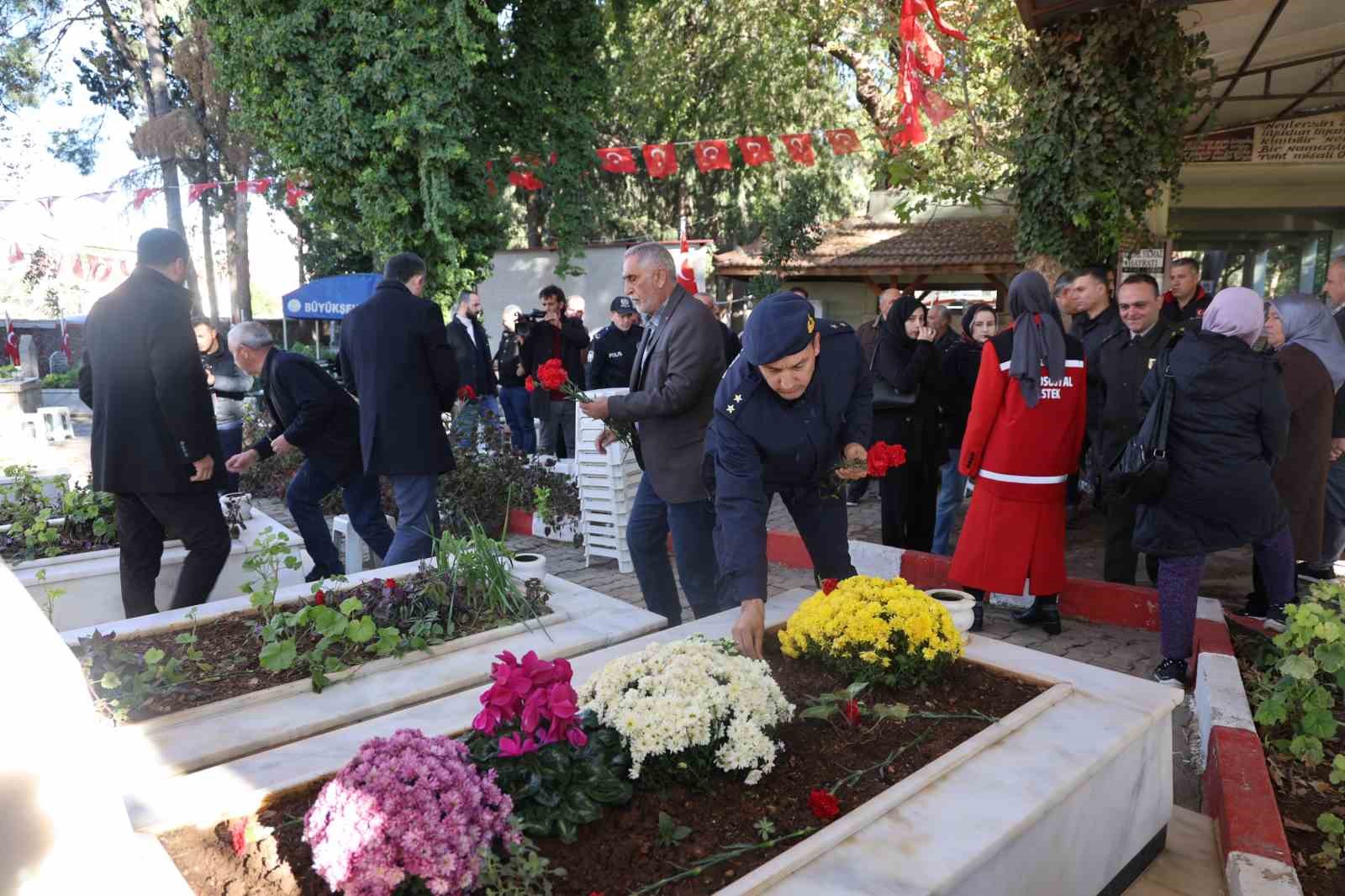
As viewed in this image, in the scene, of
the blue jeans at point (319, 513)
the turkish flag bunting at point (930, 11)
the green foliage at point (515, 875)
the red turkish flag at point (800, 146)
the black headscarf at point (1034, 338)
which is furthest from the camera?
the red turkish flag at point (800, 146)

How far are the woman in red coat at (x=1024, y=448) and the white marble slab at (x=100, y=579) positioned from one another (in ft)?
12.0

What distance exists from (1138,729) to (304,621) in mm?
2863

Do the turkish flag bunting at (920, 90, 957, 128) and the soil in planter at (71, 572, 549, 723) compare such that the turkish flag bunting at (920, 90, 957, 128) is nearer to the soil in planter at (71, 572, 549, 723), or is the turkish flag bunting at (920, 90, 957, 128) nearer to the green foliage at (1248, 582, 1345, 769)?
the green foliage at (1248, 582, 1345, 769)

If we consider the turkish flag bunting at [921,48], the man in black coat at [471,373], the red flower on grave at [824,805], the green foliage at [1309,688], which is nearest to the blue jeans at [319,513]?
the man in black coat at [471,373]

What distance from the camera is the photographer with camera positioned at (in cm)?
902

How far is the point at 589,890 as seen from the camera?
1.86 meters

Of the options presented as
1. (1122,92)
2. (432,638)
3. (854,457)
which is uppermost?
(1122,92)

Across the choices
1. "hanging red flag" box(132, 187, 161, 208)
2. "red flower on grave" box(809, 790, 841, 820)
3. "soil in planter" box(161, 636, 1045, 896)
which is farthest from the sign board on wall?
"hanging red flag" box(132, 187, 161, 208)

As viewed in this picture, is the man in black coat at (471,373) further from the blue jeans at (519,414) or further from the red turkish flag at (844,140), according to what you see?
the red turkish flag at (844,140)

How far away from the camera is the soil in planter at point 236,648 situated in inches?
114

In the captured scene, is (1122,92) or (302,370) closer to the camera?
(302,370)

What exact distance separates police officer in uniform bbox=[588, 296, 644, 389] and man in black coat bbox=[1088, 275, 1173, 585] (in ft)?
13.1

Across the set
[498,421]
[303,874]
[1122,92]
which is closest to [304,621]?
[303,874]

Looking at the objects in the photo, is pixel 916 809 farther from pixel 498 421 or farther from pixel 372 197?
pixel 372 197
